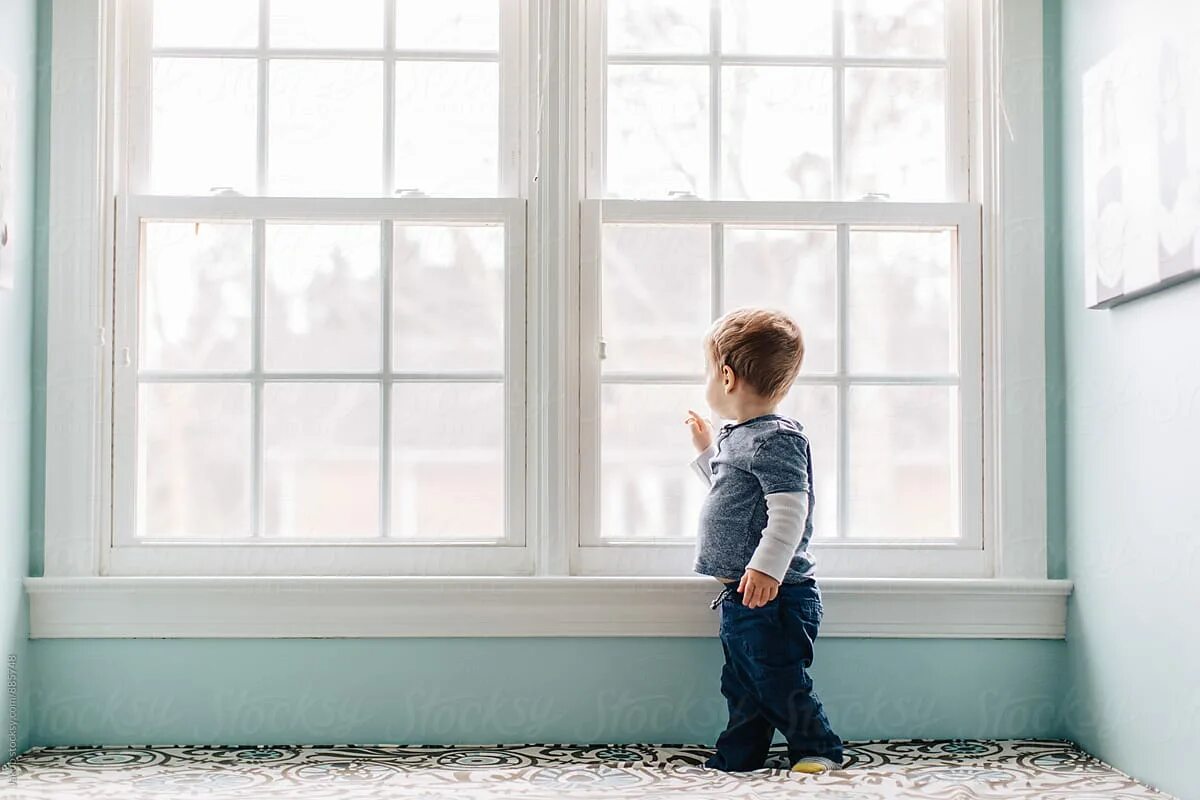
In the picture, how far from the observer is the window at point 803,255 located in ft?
8.30

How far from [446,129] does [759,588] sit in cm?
122

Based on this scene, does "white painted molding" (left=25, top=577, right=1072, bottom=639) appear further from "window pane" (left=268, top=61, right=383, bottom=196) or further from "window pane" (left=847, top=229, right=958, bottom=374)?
"window pane" (left=268, top=61, right=383, bottom=196)

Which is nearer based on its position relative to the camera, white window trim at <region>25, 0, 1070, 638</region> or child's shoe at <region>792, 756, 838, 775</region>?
child's shoe at <region>792, 756, 838, 775</region>

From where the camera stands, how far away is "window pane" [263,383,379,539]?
251 cm

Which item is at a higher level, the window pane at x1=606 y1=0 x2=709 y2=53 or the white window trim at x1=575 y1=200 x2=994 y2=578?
the window pane at x1=606 y1=0 x2=709 y2=53

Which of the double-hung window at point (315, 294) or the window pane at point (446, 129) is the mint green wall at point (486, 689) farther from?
the window pane at point (446, 129)

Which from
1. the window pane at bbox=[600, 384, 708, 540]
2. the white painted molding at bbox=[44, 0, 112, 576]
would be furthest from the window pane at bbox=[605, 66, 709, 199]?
the white painted molding at bbox=[44, 0, 112, 576]

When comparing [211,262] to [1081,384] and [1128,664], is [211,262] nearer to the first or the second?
[1081,384]

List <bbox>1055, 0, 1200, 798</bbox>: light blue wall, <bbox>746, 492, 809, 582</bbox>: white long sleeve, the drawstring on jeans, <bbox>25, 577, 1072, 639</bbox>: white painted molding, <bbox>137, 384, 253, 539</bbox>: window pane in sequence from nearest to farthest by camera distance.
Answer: <bbox>1055, 0, 1200, 798</bbox>: light blue wall
<bbox>746, 492, 809, 582</bbox>: white long sleeve
the drawstring on jeans
<bbox>25, 577, 1072, 639</bbox>: white painted molding
<bbox>137, 384, 253, 539</bbox>: window pane

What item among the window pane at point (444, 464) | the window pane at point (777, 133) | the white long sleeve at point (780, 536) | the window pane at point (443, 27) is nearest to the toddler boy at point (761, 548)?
the white long sleeve at point (780, 536)

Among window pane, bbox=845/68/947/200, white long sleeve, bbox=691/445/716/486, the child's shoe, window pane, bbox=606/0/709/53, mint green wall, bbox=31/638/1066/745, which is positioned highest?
window pane, bbox=606/0/709/53

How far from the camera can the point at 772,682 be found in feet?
7.24

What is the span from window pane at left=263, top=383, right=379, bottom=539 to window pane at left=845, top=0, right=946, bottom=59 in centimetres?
135

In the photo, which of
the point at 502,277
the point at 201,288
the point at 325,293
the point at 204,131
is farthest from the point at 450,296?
the point at 204,131
